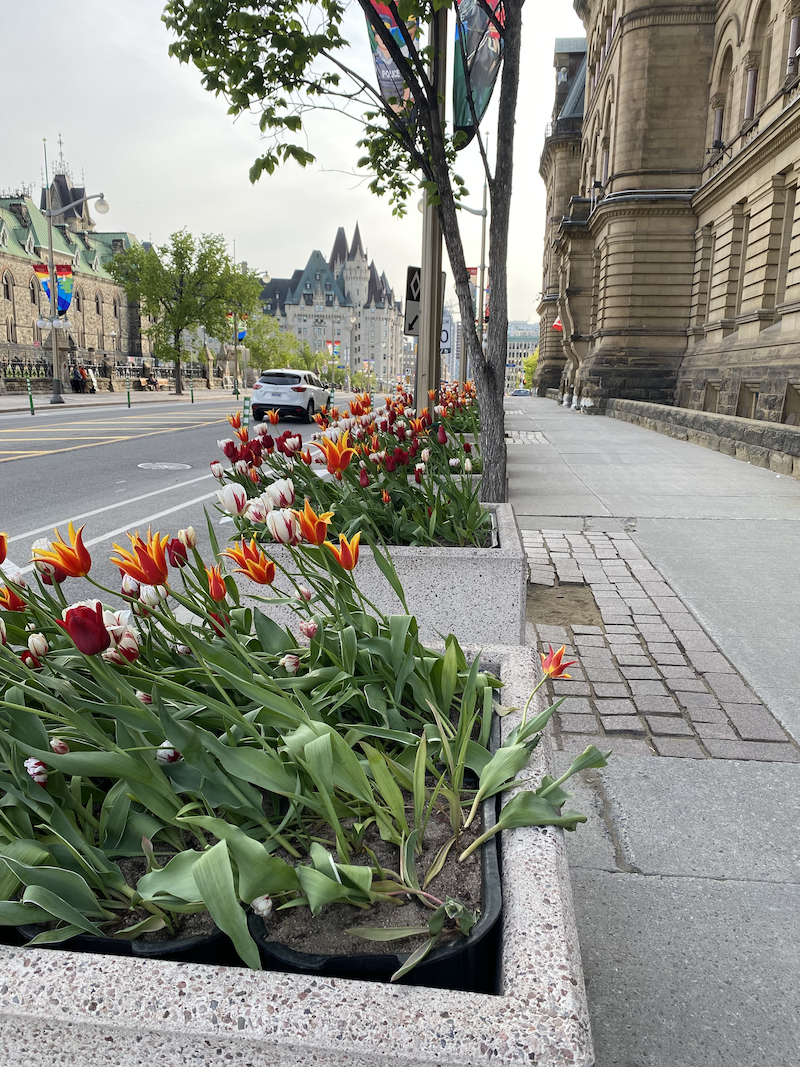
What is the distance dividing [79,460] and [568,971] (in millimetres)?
14907

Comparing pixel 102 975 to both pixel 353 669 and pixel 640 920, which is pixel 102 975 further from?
pixel 640 920

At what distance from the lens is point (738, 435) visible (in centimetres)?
1440

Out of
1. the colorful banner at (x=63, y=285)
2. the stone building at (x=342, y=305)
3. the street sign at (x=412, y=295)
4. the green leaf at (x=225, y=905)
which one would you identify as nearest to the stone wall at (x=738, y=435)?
the street sign at (x=412, y=295)

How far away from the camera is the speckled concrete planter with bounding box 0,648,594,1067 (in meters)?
1.12

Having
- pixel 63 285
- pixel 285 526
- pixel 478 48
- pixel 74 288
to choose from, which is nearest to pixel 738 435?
pixel 478 48

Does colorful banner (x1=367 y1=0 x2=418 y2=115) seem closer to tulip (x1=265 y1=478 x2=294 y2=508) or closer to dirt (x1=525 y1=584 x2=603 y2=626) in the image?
dirt (x1=525 y1=584 x2=603 y2=626)

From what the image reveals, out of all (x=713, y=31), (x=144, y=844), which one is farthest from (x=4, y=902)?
(x=713, y=31)

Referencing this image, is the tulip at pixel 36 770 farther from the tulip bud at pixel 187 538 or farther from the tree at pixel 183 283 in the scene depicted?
the tree at pixel 183 283

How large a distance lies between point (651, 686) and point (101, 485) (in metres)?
9.72

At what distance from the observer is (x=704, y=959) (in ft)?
7.34

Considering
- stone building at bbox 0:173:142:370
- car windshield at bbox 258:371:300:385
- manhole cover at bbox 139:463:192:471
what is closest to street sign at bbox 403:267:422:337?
manhole cover at bbox 139:463:192:471

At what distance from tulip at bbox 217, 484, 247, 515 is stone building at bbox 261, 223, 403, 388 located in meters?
165

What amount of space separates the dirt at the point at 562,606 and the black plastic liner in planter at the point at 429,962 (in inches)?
154

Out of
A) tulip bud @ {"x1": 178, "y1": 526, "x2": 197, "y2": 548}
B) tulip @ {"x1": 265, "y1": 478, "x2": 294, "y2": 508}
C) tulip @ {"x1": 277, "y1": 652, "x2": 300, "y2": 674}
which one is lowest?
tulip @ {"x1": 277, "y1": 652, "x2": 300, "y2": 674}
